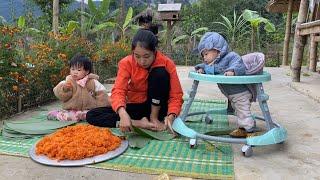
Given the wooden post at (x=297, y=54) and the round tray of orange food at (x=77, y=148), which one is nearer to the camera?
the round tray of orange food at (x=77, y=148)

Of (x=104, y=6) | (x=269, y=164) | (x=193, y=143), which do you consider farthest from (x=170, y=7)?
(x=269, y=164)

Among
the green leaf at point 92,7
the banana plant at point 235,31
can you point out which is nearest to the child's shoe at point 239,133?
the green leaf at point 92,7

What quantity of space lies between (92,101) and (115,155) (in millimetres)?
1365

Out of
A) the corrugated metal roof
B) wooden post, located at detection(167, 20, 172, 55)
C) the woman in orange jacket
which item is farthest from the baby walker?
wooden post, located at detection(167, 20, 172, 55)

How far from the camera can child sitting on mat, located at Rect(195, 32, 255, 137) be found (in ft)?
10.1

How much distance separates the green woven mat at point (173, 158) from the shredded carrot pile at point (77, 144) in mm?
137

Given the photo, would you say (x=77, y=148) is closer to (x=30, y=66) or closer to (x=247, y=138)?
(x=247, y=138)

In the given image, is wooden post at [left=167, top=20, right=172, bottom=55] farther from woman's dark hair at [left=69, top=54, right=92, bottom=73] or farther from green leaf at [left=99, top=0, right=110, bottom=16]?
woman's dark hair at [left=69, top=54, right=92, bottom=73]

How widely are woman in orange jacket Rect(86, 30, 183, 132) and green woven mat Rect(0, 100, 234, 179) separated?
244 millimetres

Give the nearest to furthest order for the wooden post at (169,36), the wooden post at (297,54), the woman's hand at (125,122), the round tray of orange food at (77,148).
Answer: the round tray of orange food at (77,148)
the woman's hand at (125,122)
the wooden post at (297,54)
the wooden post at (169,36)

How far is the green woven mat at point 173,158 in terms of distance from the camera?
240cm

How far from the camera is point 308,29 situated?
22.9 ft

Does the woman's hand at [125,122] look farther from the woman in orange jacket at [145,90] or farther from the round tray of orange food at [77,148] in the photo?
the round tray of orange food at [77,148]

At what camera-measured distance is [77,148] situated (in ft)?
8.66
